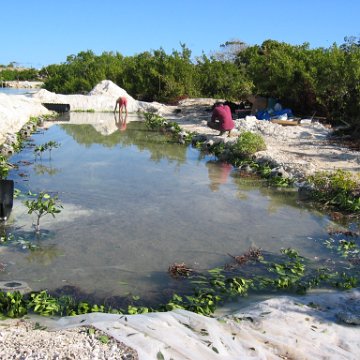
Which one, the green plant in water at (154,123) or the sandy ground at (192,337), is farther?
the green plant in water at (154,123)

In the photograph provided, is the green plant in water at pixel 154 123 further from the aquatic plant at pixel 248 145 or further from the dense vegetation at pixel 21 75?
the dense vegetation at pixel 21 75

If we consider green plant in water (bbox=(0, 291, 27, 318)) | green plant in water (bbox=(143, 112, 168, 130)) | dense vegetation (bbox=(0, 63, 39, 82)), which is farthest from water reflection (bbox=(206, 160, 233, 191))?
dense vegetation (bbox=(0, 63, 39, 82))

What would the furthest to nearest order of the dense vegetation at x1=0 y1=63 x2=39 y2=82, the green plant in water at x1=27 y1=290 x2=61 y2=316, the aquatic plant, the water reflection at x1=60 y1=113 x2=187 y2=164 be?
the dense vegetation at x1=0 y1=63 x2=39 y2=82 → the water reflection at x1=60 y1=113 x2=187 y2=164 → the aquatic plant → the green plant in water at x1=27 y1=290 x2=61 y2=316

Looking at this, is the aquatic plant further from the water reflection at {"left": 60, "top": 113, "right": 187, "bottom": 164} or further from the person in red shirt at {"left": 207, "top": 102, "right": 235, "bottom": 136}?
the person in red shirt at {"left": 207, "top": 102, "right": 235, "bottom": 136}

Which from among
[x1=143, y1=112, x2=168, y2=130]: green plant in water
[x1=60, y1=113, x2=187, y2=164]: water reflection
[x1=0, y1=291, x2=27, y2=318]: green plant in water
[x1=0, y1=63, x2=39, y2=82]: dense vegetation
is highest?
[x1=0, y1=63, x2=39, y2=82]: dense vegetation

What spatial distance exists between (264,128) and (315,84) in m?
3.85

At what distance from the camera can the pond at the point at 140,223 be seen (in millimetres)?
4602

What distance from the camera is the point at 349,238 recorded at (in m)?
5.97

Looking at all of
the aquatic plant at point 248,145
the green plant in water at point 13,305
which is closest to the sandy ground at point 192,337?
the green plant in water at point 13,305

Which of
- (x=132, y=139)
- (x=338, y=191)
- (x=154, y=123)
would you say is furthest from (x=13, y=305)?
(x=154, y=123)

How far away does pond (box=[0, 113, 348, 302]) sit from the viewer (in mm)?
4602

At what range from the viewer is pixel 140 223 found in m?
6.11

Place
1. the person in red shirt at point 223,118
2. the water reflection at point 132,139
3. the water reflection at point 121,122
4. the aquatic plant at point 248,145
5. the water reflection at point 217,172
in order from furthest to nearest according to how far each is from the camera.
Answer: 1. the water reflection at point 121,122
2. the person in red shirt at point 223,118
3. the water reflection at point 132,139
4. the aquatic plant at point 248,145
5. the water reflection at point 217,172

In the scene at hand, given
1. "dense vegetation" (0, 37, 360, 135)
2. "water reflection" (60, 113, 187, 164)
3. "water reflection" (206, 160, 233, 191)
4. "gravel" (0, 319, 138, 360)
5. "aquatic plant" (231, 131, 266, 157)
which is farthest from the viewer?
"dense vegetation" (0, 37, 360, 135)
